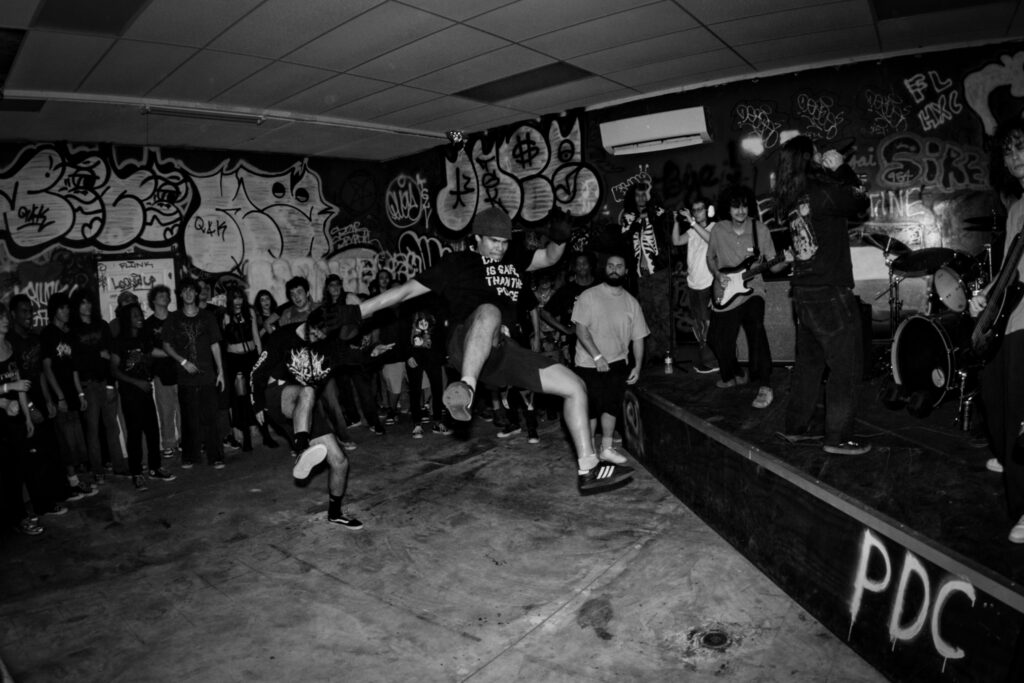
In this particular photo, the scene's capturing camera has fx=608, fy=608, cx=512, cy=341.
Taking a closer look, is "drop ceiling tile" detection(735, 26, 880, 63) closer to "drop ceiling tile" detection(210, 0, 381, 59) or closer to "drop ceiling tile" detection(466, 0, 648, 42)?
"drop ceiling tile" detection(466, 0, 648, 42)

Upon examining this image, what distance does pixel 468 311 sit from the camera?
13.9ft

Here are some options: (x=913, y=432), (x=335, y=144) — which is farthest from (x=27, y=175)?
(x=913, y=432)

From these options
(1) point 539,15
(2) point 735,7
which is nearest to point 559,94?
(1) point 539,15

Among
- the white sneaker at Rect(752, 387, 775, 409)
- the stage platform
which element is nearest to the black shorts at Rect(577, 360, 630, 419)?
the stage platform

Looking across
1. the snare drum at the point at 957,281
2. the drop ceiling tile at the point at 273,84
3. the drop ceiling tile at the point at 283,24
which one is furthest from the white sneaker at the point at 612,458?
the drop ceiling tile at the point at 273,84

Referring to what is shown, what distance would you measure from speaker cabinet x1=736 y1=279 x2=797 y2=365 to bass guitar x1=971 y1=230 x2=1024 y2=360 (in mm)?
4771

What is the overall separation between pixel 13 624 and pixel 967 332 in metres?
7.02

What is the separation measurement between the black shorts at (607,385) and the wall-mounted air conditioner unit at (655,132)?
150 inches

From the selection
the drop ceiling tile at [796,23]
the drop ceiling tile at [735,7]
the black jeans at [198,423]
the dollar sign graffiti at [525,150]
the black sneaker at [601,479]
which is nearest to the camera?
Result: the black sneaker at [601,479]

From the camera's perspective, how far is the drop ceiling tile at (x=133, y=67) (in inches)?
223

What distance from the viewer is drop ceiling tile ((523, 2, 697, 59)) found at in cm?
556

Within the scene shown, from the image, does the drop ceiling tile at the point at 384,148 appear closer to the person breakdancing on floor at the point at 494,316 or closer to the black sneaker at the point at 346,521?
the person breakdancing on floor at the point at 494,316

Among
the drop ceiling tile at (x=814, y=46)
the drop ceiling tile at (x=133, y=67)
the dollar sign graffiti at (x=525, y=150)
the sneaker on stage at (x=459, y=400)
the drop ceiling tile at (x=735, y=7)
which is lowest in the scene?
the sneaker on stage at (x=459, y=400)

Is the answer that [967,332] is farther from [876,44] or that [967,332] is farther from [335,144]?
[335,144]
